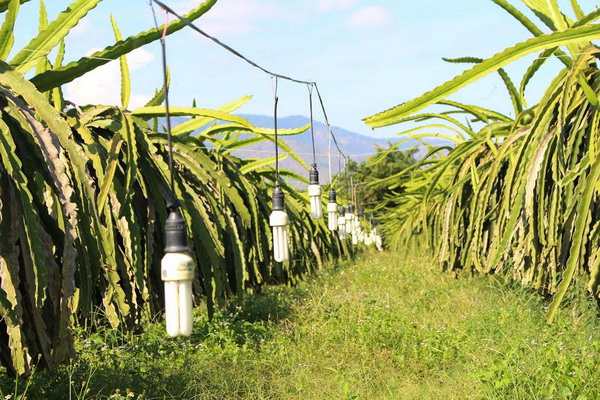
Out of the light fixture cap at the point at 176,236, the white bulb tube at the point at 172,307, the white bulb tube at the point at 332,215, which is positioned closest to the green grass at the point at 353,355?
the white bulb tube at the point at 332,215

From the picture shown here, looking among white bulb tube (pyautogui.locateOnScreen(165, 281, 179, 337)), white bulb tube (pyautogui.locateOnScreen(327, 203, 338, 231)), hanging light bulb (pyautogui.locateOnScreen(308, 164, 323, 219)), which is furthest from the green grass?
white bulb tube (pyautogui.locateOnScreen(165, 281, 179, 337))

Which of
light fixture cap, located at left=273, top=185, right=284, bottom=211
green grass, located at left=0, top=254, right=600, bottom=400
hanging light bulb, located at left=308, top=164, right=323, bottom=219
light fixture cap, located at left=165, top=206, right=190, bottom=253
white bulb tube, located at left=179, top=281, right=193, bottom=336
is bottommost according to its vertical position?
green grass, located at left=0, top=254, right=600, bottom=400

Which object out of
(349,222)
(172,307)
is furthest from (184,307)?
(349,222)

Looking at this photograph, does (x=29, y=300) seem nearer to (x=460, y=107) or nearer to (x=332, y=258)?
(x=460, y=107)

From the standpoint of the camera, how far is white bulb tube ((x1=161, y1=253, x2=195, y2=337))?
2.41m

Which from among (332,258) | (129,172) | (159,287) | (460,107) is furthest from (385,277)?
(129,172)

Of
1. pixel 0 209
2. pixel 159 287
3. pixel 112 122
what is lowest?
pixel 159 287

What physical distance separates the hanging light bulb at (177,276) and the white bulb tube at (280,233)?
6.12ft

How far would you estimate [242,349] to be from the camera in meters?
5.89

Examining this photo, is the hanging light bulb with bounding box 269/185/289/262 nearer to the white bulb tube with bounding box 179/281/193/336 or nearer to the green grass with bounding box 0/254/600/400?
the green grass with bounding box 0/254/600/400

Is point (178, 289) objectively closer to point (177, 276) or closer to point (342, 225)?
point (177, 276)

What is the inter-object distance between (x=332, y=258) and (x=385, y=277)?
1663 millimetres

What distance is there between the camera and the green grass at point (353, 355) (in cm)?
439

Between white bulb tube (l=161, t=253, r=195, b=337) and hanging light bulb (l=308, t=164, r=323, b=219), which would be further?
hanging light bulb (l=308, t=164, r=323, b=219)
